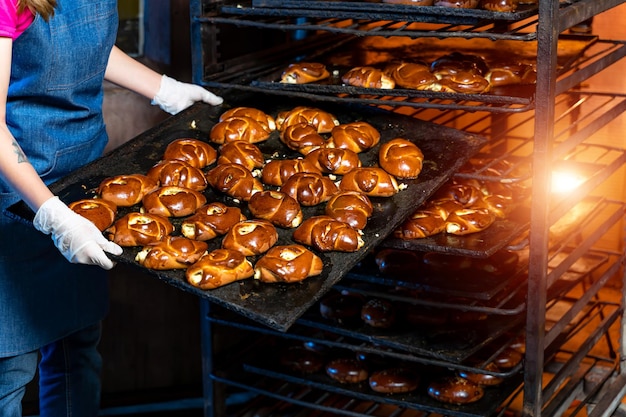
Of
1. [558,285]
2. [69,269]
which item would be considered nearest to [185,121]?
[69,269]

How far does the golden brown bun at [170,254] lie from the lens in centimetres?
241

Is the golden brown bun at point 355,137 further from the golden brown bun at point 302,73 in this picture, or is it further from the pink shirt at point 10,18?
the pink shirt at point 10,18

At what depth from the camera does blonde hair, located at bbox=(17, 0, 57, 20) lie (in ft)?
8.57

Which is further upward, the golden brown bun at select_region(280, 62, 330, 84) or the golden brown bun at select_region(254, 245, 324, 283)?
the golden brown bun at select_region(280, 62, 330, 84)

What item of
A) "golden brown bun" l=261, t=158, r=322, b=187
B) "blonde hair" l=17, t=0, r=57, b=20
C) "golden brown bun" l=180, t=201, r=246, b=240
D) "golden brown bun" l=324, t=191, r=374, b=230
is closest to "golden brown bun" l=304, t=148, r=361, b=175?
"golden brown bun" l=261, t=158, r=322, b=187

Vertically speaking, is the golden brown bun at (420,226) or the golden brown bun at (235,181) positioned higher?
the golden brown bun at (235,181)

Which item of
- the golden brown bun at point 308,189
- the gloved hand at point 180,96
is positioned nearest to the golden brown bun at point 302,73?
the gloved hand at point 180,96

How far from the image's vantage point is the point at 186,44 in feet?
12.5

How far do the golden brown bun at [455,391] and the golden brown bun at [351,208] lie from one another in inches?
32.3

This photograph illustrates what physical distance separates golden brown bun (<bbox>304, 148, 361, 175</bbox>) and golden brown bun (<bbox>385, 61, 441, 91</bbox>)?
0.29 metres

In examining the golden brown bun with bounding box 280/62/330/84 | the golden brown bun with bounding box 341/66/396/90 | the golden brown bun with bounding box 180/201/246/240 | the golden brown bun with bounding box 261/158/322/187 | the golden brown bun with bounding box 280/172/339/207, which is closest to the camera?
the golden brown bun with bounding box 180/201/246/240

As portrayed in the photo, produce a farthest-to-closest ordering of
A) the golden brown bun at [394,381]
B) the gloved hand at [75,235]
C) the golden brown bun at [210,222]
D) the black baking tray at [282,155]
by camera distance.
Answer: the golden brown bun at [394,381] < the golden brown bun at [210,222] < the gloved hand at [75,235] < the black baking tray at [282,155]

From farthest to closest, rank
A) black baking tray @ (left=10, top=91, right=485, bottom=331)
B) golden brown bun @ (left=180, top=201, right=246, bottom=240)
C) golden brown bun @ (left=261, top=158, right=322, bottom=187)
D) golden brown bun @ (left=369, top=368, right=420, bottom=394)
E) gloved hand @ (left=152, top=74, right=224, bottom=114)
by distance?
gloved hand @ (left=152, top=74, right=224, bottom=114) → golden brown bun @ (left=369, top=368, right=420, bottom=394) → golden brown bun @ (left=261, top=158, right=322, bottom=187) → golden brown bun @ (left=180, top=201, right=246, bottom=240) → black baking tray @ (left=10, top=91, right=485, bottom=331)

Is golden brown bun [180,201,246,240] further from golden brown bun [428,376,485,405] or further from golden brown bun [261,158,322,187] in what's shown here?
golden brown bun [428,376,485,405]
